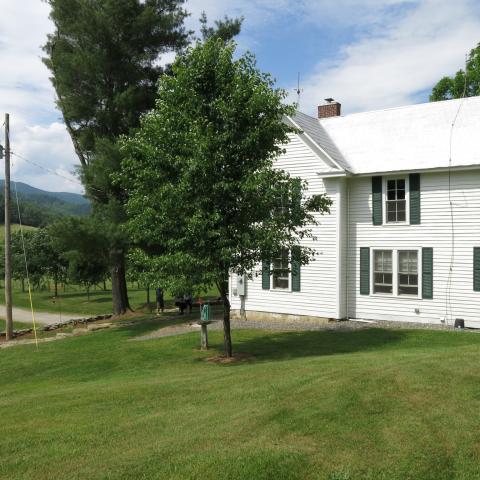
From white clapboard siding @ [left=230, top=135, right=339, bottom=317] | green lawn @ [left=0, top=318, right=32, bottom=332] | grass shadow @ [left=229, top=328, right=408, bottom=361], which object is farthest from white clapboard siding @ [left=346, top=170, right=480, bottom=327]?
green lawn @ [left=0, top=318, right=32, bottom=332]

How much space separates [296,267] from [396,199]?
14.6 feet

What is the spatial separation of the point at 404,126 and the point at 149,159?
38.6 ft

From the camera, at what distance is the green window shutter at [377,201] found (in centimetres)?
1936

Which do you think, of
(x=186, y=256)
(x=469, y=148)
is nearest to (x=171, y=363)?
(x=186, y=256)

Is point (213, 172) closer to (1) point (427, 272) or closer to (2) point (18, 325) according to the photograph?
(1) point (427, 272)

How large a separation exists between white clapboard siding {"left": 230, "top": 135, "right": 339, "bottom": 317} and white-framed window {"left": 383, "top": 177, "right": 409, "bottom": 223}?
185 centimetres

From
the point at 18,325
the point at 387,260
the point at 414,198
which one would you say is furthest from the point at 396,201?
the point at 18,325

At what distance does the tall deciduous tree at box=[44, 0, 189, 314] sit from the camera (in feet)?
76.2

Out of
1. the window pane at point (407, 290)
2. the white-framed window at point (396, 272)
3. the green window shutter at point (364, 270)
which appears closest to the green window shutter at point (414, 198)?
the white-framed window at point (396, 272)

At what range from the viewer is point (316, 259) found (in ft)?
66.0

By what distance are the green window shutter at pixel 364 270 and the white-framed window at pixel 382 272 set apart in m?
0.23

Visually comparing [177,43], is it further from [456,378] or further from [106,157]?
[456,378]

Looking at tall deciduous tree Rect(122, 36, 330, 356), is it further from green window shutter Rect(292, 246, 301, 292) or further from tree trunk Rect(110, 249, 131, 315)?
tree trunk Rect(110, 249, 131, 315)

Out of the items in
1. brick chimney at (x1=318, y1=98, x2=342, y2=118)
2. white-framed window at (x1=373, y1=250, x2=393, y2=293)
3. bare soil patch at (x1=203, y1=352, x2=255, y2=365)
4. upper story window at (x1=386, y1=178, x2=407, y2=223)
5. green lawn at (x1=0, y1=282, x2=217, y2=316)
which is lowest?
green lawn at (x1=0, y1=282, x2=217, y2=316)
